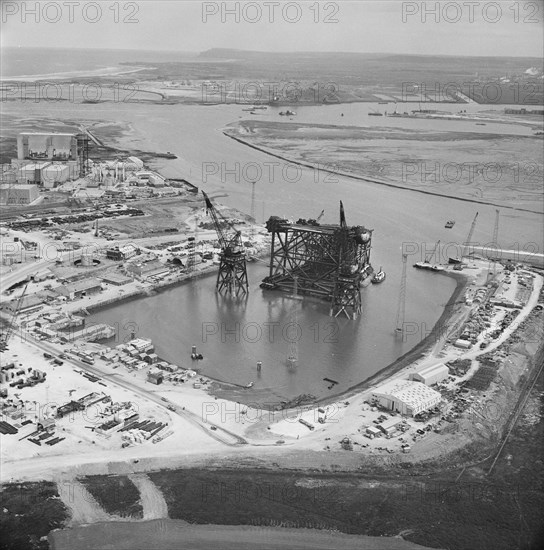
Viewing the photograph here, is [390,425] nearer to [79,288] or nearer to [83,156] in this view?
[79,288]

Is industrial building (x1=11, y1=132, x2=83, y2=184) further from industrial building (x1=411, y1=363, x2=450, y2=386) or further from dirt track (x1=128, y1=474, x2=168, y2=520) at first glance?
dirt track (x1=128, y1=474, x2=168, y2=520)

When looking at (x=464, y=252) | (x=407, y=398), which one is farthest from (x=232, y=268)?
(x=464, y=252)

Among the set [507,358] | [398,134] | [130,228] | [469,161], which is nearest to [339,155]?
[469,161]

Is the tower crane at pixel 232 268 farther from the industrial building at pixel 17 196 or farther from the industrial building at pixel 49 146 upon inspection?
the industrial building at pixel 49 146

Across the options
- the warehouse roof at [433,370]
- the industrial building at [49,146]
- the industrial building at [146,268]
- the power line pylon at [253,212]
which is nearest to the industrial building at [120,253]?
the industrial building at [146,268]

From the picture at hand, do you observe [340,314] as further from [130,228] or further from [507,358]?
[130,228]
